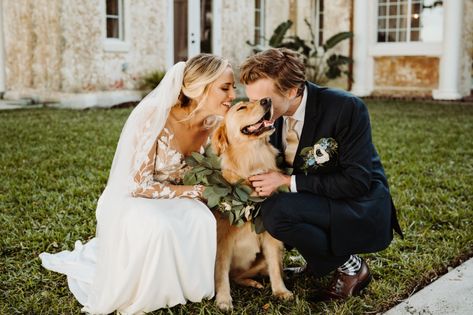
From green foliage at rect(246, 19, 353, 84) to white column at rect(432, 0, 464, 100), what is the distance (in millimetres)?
2425

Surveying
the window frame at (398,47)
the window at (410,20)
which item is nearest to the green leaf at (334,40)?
the window frame at (398,47)

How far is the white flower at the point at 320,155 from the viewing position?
10.1ft

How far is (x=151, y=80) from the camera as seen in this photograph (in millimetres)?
13055

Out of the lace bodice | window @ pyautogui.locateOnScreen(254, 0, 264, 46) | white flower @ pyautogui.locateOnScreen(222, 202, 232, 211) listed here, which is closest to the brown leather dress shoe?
white flower @ pyautogui.locateOnScreen(222, 202, 232, 211)

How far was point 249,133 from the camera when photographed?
10.0ft

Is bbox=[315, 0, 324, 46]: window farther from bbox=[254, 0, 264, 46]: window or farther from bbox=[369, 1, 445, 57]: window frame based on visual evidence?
bbox=[254, 0, 264, 46]: window

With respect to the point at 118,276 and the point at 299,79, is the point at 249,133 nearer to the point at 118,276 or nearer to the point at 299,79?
the point at 299,79

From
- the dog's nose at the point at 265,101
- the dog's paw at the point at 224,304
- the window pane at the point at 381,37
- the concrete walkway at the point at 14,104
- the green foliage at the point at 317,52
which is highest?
the window pane at the point at 381,37

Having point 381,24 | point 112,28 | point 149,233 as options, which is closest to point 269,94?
point 149,233

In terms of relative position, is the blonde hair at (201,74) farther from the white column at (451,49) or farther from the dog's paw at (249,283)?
the white column at (451,49)

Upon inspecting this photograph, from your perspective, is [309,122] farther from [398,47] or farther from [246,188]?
[398,47]

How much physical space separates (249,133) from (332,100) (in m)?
0.49

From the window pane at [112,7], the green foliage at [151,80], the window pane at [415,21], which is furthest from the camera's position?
the window pane at [415,21]

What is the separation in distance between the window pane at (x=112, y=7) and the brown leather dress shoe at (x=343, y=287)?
35.5ft
